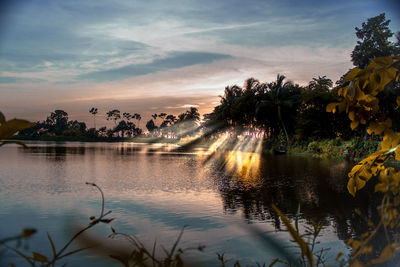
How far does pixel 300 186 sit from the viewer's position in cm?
928

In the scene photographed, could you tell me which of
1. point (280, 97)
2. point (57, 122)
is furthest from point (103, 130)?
point (280, 97)

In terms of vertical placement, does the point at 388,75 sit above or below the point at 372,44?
below

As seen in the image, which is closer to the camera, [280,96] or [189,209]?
[189,209]

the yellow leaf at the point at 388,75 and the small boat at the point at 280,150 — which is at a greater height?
the yellow leaf at the point at 388,75

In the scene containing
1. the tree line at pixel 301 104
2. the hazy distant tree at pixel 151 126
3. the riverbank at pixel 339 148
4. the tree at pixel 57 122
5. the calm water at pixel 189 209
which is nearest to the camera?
the calm water at pixel 189 209

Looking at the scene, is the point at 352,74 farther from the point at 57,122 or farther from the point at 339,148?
the point at 57,122

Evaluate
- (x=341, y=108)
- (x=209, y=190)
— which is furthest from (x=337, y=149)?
(x=341, y=108)

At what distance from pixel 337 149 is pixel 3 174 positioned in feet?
59.6

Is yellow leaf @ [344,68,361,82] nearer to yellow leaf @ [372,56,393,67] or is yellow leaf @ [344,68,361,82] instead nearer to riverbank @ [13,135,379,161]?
yellow leaf @ [372,56,393,67]

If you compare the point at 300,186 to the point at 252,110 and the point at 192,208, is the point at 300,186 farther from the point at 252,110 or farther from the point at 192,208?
the point at 252,110

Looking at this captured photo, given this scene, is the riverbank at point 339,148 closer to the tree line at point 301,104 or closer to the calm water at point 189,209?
the tree line at point 301,104

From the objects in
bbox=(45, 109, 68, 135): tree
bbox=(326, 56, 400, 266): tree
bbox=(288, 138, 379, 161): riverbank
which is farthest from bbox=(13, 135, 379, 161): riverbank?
bbox=(45, 109, 68, 135): tree

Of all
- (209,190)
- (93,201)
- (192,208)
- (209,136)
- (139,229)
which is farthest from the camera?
(209,136)

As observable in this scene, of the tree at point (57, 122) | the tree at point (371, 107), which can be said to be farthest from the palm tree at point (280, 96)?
the tree at point (57, 122)
